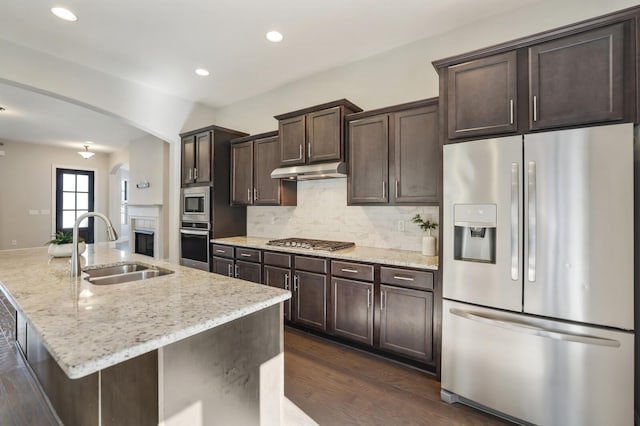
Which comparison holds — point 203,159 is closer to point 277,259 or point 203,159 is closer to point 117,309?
point 277,259

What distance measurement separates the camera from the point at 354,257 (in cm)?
285

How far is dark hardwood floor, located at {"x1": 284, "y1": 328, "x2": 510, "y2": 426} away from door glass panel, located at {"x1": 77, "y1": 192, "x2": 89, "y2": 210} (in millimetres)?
8842

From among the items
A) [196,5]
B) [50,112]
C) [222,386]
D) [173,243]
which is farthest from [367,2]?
[50,112]

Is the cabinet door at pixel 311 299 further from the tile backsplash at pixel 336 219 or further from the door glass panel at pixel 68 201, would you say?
the door glass panel at pixel 68 201

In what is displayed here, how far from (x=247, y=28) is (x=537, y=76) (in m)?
2.47

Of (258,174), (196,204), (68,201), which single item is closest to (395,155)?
(258,174)

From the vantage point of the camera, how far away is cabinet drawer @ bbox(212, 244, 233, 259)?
3942 mm

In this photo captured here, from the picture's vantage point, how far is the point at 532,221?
1.89 meters

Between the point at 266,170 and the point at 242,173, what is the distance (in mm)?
465

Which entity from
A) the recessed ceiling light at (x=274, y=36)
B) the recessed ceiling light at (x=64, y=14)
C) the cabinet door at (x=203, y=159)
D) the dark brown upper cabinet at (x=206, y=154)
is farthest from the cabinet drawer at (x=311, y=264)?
the recessed ceiling light at (x=64, y=14)

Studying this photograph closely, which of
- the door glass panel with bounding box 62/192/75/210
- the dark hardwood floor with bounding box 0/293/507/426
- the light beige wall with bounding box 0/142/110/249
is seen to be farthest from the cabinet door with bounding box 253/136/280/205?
the door glass panel with bounding box 62/192/75/210

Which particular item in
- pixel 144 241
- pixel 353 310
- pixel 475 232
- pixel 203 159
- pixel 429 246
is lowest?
pixel 353 310

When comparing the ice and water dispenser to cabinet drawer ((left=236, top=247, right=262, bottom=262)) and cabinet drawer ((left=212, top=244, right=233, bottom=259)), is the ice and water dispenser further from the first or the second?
cabinet drawer ((left=212, top=244, right=233, bottom=259))

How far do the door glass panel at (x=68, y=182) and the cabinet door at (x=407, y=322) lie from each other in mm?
9594
